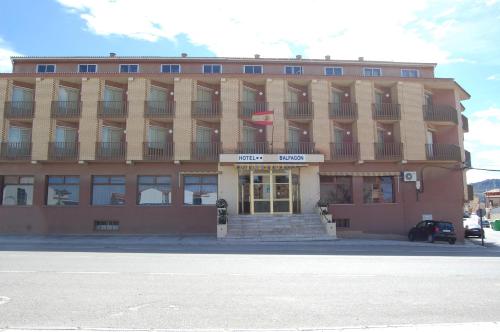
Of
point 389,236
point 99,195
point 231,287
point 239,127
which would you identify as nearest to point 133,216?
point 99,195

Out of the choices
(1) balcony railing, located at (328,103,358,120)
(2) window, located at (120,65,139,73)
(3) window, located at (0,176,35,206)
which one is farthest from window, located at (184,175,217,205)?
(2) window, located at (120,65,139,73)

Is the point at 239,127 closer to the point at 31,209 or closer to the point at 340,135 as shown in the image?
the point at 340,135

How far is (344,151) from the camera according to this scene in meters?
26.4

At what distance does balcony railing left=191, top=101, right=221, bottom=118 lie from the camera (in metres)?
26.1

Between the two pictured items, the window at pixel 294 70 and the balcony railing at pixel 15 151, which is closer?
the balcony railing at pixel 15 151

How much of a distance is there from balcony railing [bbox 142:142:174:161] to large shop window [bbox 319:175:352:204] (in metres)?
9.95

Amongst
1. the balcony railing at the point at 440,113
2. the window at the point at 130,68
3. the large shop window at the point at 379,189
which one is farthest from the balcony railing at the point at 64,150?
the balcony railing at the point at 440,113

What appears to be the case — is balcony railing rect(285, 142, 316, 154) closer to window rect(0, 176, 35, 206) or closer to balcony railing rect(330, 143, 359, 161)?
balcony railing rect(330, 143, 359, 161)

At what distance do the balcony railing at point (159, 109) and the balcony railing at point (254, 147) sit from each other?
5037mm

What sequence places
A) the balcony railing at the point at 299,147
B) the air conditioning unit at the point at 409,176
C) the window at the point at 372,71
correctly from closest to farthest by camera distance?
the balcony railing at the point at 299,147, the air conditioning unit at the point at 409,176, the window at the point at 372,71

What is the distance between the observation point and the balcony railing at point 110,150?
25.2 meters

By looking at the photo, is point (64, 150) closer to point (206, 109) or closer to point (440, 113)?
point (206, 109)

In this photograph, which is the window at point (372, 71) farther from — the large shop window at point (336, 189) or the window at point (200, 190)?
the window at point (200, 190)

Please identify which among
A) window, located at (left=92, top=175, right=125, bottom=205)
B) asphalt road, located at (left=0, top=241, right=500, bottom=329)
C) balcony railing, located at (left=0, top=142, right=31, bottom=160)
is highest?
balcony railing, located at (left=0, top=142, right=31, bottom=160)
